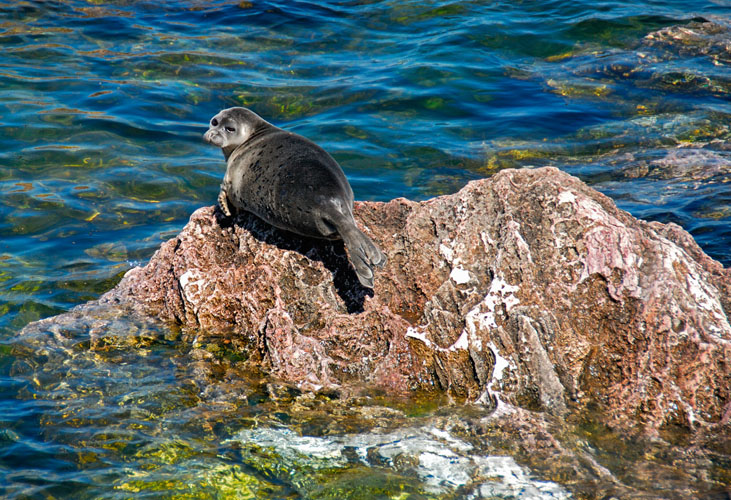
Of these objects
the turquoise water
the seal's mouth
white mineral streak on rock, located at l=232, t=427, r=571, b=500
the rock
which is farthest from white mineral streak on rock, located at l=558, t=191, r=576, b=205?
the seal's mouth

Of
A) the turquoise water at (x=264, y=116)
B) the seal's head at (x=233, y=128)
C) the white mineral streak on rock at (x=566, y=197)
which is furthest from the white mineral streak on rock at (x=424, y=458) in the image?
the seal's head at (x=233, y=128)

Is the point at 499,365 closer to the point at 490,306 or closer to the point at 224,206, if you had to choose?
the point at 490,306

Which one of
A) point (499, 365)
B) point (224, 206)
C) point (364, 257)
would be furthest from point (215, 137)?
point (499, 365)

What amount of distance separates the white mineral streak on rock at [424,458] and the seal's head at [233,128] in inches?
116

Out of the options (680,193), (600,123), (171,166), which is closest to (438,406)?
(680,193)

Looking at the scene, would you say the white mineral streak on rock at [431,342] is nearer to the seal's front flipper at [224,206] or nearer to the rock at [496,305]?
the rock at [496,305]

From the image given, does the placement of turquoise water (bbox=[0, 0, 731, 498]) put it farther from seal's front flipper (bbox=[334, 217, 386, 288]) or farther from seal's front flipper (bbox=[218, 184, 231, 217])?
seal's front flipper (bbox=[218, 184, 231, 217])

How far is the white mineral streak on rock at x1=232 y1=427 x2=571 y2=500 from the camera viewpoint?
3346 millimetres

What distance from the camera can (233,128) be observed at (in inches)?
238

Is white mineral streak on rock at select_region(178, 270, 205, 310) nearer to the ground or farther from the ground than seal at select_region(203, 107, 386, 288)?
nearer to the ground

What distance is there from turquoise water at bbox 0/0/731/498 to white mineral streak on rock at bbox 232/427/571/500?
0.78 ft

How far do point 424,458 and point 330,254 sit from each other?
1541 mm

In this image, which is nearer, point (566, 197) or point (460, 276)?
point (566, 197)

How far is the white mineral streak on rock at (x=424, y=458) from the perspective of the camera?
3.35m
